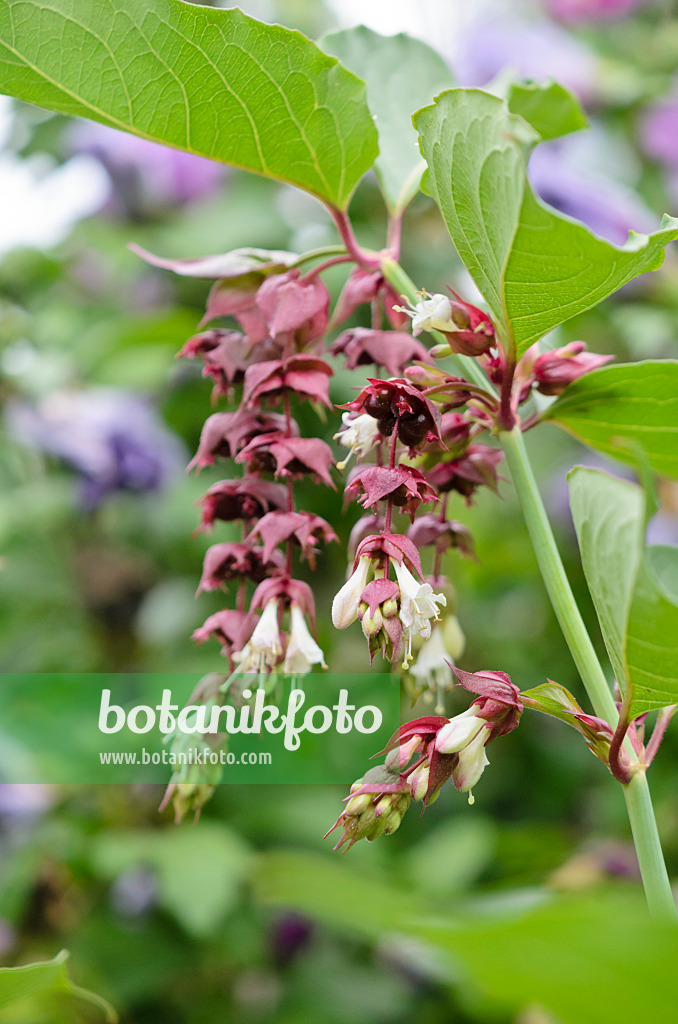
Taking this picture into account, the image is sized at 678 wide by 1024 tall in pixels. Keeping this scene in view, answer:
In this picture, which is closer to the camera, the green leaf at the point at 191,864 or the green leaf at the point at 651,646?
the green leaf at the point at 651,646

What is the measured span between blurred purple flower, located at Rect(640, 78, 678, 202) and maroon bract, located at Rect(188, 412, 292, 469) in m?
1.08

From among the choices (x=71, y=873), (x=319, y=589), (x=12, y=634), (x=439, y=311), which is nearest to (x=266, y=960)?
(x=71, y=873)

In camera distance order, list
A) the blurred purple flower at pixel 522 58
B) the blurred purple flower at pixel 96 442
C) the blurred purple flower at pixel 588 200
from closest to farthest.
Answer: the blurred purple flower at pixel 588 200 < the blurred purple flower at pixel 96 442 < the blurred purple flower at pixel 522 58

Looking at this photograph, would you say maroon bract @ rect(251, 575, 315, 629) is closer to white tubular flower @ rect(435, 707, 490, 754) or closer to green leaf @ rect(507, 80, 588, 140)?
white tubular flower @ rect(435, 707, 490, 754)

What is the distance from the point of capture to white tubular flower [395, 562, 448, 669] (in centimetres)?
35

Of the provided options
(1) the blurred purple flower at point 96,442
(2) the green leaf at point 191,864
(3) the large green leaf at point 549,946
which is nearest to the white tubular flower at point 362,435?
(3) the large green leaf at point 549,946

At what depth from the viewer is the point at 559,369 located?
429 mm

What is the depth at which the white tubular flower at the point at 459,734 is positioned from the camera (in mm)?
351

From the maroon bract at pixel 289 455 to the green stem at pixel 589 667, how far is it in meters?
0.09

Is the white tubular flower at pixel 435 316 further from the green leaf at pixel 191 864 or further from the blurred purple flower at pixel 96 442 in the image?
the blurred purple flower at pixel 96 442

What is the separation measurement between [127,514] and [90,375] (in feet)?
0.73

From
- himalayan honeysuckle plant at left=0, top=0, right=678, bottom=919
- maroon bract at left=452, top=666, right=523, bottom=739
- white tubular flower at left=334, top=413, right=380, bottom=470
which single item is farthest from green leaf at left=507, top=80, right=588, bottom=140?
maroon bract at left=452, top=666, right=523, bottom=739

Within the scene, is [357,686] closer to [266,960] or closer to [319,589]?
[319,589]

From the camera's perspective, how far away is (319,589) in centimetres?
120
